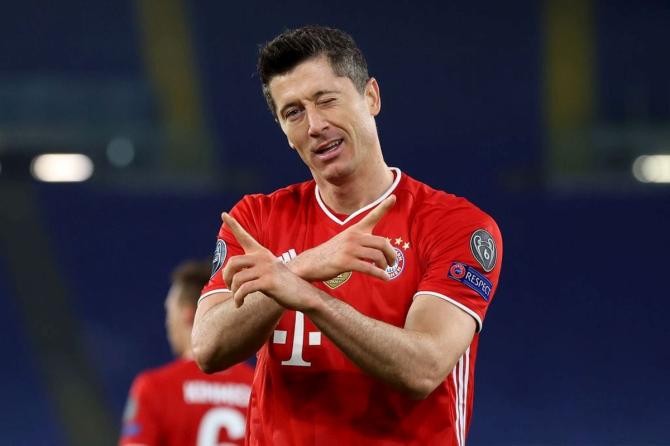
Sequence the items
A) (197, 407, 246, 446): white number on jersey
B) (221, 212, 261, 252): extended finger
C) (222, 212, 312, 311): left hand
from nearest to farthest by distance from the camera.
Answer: (222, 212, 312, 311): left hand < (221, 212, 261, 252): extended finger < (197, 407, 246, 446): white number on jersey

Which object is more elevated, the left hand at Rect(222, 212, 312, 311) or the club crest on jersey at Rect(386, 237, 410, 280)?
the club crest on jersey at Rect(386, 237, 410, 280)

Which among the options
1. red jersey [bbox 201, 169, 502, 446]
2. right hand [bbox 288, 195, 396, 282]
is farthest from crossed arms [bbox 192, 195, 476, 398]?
red jersey [bbox 201, 169, 502, 446]

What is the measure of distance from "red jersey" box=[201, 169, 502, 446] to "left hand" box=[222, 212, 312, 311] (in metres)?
0.25

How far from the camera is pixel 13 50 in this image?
31.7 feet

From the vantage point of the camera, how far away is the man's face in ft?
7.13

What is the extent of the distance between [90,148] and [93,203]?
1.60 feet

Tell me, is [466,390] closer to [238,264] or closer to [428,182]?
[238,264]

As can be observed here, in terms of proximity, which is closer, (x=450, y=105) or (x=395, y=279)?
(x=395, y=279)

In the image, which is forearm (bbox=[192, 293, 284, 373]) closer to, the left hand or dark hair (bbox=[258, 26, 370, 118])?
the left hand

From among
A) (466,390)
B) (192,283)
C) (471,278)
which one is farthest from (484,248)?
(192,283)

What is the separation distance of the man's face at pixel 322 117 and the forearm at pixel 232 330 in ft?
1.28

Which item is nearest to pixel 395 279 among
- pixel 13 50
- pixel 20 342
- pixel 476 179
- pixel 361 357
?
pixel 361 357

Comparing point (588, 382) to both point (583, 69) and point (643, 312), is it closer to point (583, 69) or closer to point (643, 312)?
point (643, 312)

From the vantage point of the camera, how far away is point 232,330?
6.49 feet
